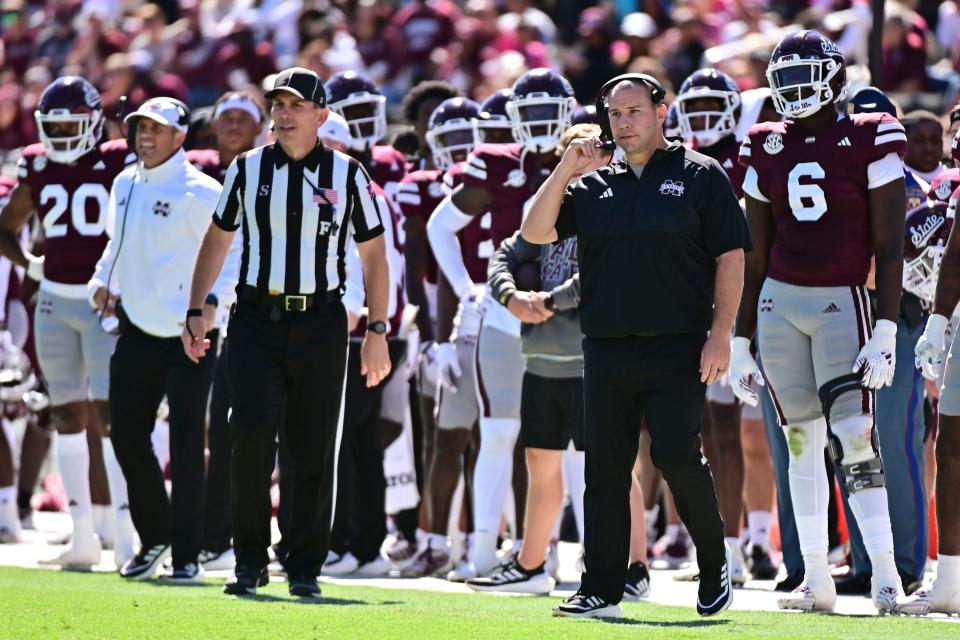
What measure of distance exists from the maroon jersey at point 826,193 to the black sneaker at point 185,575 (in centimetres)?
297

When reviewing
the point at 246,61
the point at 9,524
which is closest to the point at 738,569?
the point at 9,524

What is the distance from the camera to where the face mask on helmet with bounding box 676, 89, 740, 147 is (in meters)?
8.78

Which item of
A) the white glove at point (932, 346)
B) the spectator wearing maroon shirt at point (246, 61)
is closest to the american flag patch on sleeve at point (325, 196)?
the white glove at point (932, 346)

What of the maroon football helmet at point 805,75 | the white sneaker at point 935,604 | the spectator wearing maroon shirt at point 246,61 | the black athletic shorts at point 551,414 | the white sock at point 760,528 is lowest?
the white sneaker at point 935,604

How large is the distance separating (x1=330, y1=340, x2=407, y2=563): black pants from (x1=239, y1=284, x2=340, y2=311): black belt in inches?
75.4

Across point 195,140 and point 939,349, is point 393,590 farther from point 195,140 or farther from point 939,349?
point 195,140

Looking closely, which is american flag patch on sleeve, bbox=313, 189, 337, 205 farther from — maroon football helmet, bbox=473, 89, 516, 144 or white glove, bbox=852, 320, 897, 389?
white glove, bbox=852, 320, 897, 389

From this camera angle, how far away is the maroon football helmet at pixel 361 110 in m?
10.1

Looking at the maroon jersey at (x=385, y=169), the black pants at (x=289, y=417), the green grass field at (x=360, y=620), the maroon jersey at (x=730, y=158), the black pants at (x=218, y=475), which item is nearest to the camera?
the green grass field at (x=360, y=620)

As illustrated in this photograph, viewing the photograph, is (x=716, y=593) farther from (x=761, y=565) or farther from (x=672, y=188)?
(x=761, y=565)

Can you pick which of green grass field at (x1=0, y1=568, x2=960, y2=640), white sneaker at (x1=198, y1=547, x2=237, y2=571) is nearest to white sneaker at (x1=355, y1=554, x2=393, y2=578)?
white sneaker at (x1=198, y1=547, x2=237, y2=571)

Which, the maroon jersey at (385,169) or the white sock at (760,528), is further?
the maroon jersey at (385,169)

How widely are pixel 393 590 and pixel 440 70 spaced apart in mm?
9076

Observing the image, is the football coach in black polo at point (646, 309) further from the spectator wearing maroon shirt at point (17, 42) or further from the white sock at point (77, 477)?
the spectator wearing maroon shirt at point (17, 42)
